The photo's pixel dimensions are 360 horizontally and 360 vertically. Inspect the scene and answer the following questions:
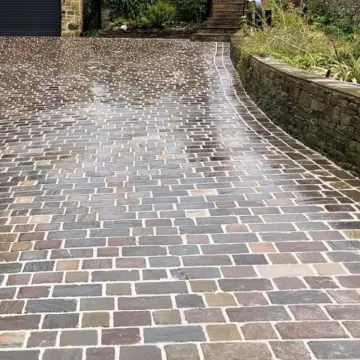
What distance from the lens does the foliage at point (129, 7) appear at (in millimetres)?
17094

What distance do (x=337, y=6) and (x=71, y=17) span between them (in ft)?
26.6

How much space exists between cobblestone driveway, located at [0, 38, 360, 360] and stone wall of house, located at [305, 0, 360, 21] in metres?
7.60

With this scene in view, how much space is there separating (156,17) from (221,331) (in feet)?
49.4

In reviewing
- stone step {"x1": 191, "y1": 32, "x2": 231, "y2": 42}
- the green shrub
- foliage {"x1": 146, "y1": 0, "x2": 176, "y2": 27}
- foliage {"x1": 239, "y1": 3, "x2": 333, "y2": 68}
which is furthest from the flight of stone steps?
foliage {"x1": 239, "y1": 3, "x2": 333, "y2": 68}

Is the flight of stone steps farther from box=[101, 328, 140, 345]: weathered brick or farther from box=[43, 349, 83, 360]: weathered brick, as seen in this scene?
box=[43, 349, 83, 360]: weathered brick

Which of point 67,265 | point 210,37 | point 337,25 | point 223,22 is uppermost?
point 67,265

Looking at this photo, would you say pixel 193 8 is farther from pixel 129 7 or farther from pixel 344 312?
pixel 344 312

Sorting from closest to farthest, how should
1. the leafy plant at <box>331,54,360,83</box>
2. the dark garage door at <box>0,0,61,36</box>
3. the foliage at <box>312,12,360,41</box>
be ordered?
the leafy plant at <box>331,54,360,83</box>, the foliage at <box>312,12,360,41</box>, the dark garage door at <box>0,0,61,36</box>

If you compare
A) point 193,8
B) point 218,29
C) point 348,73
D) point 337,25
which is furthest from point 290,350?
point 193,8

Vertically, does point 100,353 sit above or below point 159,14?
above

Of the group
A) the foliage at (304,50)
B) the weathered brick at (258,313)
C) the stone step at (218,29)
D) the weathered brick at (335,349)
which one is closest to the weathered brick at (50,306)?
the weathered brick at (258,313)

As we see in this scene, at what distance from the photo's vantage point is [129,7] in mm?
17109

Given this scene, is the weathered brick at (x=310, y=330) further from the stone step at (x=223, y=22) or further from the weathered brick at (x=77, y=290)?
the stone step at (x=223, y=22)

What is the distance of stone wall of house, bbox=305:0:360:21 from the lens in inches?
525
